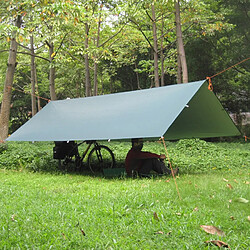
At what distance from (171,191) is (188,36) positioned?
13028mm

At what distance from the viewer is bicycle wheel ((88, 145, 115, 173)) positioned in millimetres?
7578

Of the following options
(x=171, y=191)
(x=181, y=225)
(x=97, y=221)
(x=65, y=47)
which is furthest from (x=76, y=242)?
(x=65, y=47)

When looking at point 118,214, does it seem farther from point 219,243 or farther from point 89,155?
point 89,155

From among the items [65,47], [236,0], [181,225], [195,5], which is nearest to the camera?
[181,225]

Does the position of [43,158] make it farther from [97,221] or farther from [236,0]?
[236,0]

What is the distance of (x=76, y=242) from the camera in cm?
288

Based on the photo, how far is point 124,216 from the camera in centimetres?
361

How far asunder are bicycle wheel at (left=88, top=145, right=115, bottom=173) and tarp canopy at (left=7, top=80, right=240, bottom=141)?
0.93 meters

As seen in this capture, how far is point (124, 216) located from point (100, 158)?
4085 mm

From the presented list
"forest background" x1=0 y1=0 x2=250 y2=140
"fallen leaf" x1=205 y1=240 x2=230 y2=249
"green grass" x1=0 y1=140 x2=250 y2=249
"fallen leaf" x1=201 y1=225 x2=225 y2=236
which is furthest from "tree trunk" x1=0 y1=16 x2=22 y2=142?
"fallen leaf" x1=205 y1=240 x2=230 y2=249

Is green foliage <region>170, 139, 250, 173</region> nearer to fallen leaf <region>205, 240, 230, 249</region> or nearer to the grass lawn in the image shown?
the grass lawn

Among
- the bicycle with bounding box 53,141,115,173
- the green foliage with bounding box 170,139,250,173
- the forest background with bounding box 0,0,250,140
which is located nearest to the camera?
the bicycle with bounding box 53,141,115,173

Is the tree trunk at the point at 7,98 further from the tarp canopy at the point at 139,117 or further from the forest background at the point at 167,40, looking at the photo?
the tarp canopy at the point at 139,117


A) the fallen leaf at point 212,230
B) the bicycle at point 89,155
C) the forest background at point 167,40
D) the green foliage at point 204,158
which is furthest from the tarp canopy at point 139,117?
the forest background at point 167,40
